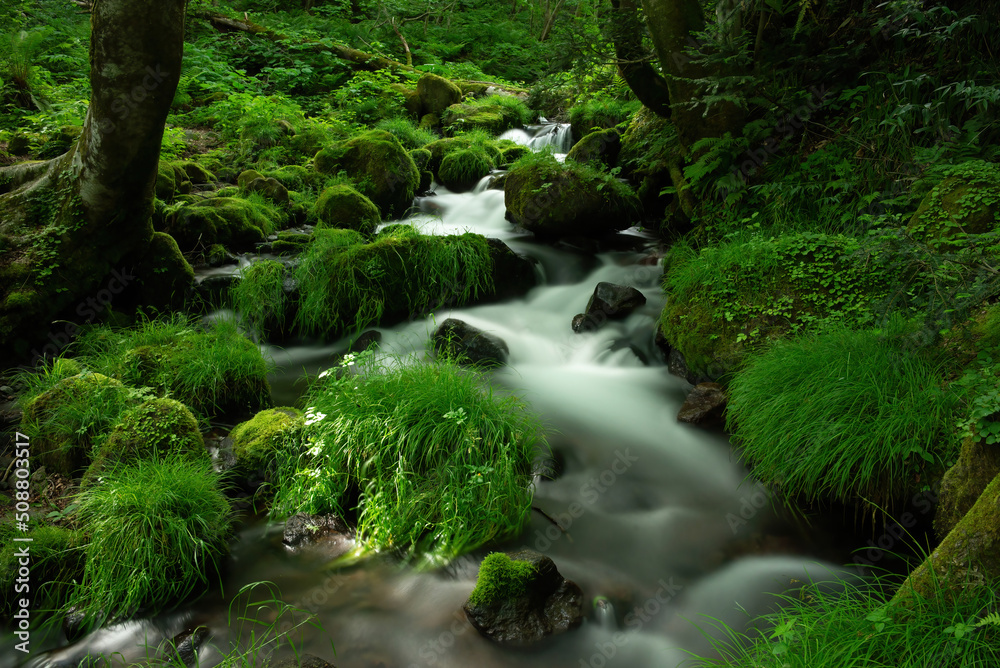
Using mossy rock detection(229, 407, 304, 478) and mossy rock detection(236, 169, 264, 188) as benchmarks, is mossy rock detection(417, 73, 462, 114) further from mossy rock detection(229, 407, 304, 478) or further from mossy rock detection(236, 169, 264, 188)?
mossy rock detection(229, 407, 304, 478)

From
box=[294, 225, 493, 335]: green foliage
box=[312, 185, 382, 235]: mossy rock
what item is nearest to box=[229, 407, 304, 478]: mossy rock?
box=[294, 225, 493, 335]: green foliage

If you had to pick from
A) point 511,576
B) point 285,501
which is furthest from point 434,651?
point 285,501

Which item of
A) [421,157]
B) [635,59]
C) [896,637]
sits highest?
[635,59]

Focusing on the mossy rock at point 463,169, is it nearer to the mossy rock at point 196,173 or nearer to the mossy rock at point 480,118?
the mossy rock at point 480,118

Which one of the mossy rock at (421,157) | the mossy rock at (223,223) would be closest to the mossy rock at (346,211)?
the mossy rock at (223,223)

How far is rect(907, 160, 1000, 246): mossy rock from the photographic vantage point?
3828mm

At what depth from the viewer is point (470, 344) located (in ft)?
17.8

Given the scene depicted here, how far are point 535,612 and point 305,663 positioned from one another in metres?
1.15

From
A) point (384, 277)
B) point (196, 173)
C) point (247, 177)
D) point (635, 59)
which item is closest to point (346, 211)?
point (384, 277)

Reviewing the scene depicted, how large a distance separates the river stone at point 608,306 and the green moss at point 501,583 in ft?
11.4

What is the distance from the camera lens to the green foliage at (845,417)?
10.4 feet

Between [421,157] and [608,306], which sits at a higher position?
[421,157]

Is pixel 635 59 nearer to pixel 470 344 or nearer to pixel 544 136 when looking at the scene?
pixel 470 344

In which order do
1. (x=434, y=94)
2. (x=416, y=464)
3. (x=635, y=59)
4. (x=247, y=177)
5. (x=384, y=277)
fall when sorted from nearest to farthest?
(x=416, y=464) < (x=384, y=277) < (x=635, y=59) < (x=247, y=177) < (x=434, y=94)
